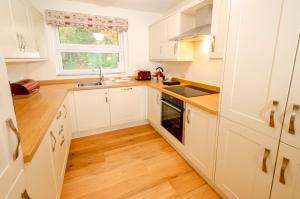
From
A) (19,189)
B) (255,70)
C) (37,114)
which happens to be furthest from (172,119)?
(19,189)

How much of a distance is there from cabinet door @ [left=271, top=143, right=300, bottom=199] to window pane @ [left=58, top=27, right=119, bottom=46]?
118 inches

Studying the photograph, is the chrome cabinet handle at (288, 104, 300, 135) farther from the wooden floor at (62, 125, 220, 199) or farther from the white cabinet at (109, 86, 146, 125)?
the white cabinet at (109, 86, 146, 125)

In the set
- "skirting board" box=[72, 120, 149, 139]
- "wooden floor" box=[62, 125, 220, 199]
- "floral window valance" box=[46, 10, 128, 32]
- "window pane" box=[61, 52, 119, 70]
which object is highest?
"floral window valance" box=[46, 10, 128, 32]

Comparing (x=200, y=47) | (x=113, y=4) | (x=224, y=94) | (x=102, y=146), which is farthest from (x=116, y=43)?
(x=224, y=94)

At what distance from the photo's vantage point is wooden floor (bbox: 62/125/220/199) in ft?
5.10

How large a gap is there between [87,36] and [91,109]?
1360 millimetres

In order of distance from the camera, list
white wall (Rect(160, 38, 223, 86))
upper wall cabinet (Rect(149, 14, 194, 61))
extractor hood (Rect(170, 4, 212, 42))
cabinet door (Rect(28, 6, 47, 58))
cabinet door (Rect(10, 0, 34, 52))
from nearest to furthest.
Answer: cabinet door (Rect(10, 0, 34, 52)) → extractor hood (Rect(170, 4, 212, 42)) → cabinet door (Rect(28, 6, 47, 58)) → white wall (Rect(160, 38, 223, 86)) → upper wall cabinet (Rect(149, 14, 194, 61))

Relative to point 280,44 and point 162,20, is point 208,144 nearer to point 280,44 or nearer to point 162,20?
point 280,44

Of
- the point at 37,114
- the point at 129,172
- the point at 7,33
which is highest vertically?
the point at 7,33

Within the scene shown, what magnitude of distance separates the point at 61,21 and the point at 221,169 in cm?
300

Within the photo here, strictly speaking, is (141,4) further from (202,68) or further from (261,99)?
(261,99)

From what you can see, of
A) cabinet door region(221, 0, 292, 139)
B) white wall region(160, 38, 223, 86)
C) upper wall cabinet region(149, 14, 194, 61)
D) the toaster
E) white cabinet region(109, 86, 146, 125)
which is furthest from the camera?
the toaster

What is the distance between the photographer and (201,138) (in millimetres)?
1629

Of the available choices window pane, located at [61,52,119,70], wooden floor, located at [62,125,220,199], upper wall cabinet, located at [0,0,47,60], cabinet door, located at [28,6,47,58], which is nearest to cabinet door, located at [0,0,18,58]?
upper wall cabinet, located at [0,0,47,60]
